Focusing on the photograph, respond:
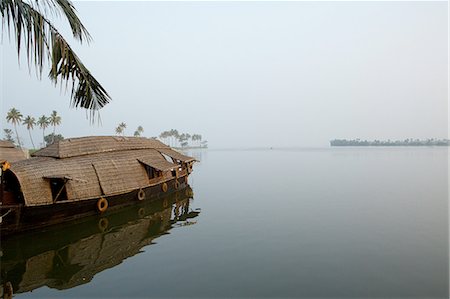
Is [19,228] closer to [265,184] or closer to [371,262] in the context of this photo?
[371,262]

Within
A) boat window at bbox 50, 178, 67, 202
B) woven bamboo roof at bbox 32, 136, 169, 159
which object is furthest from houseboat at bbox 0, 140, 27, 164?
boat window at bbox 50, 178, 67, 202

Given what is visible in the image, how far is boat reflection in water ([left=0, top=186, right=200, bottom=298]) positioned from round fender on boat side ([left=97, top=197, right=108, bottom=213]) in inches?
18.4

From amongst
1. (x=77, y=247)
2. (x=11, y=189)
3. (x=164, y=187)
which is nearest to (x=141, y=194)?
(x=164, y=187)

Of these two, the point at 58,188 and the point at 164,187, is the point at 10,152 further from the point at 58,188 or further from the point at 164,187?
the point at 164,187

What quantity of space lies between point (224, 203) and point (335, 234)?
24.8ft

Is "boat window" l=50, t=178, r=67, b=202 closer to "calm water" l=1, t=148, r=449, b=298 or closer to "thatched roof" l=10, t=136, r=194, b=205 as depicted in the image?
"thatched roof" l=10, t=136, r=194, b=205

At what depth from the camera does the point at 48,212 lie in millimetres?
10586

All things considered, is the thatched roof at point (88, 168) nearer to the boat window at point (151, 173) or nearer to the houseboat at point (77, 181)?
the houseboat at point (77, 181)

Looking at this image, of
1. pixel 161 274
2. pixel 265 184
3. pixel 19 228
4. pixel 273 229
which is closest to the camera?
pixel 161 274

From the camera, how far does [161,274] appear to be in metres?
7.41

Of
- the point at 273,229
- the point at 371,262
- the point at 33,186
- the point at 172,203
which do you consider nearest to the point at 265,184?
the point at 172,203

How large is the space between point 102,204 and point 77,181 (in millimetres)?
1592

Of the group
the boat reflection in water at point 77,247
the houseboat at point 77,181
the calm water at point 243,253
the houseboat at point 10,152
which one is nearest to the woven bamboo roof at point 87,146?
the houseboat at point 77,181

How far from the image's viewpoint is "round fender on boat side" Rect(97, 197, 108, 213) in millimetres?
12172
